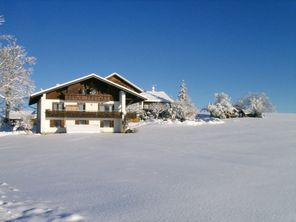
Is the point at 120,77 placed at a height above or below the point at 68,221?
above

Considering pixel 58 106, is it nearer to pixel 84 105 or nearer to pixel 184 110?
pixel 84 105

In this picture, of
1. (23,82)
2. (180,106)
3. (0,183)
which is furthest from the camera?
(180,106)

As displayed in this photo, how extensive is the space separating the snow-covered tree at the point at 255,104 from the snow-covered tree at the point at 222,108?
2.15 meters

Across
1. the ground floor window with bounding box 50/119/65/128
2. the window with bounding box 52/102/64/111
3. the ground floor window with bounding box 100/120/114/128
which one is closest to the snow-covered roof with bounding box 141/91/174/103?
the ground floor window with bounding box 100/120/114/128

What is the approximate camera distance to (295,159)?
1052cm

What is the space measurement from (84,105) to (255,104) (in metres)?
25.2

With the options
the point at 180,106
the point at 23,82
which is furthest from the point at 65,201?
the point at 180,106

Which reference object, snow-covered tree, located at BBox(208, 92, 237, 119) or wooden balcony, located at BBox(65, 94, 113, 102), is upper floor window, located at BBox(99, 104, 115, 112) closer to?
wooden balcony, located at BBox(65, 94, 113, 102)

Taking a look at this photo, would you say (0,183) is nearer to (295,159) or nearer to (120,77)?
(295,159)

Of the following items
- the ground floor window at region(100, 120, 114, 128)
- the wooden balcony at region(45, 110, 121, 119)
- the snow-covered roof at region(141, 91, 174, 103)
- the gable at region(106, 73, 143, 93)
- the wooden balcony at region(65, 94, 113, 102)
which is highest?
the gable at region(106, 73, 143, 93)

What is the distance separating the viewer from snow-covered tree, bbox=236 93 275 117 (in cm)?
4459

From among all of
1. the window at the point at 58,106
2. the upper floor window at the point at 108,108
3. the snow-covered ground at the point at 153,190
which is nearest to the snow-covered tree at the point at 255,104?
the upper floor window at the point at 108,108

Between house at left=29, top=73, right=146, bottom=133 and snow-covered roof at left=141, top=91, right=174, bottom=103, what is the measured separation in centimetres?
1262

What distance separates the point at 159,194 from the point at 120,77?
127 ft
